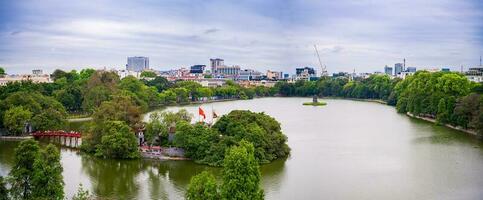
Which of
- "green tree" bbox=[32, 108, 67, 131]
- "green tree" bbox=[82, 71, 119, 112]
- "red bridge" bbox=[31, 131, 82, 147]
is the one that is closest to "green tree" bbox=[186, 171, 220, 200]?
"red bridge" bbox=[31, 131, 82, 147]

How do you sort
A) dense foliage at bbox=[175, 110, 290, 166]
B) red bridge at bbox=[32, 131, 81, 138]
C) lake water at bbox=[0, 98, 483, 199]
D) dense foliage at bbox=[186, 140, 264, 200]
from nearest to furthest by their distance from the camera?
dense foliage at bbox=[186, 140, 264, 200]
lake water at bbox=[0, 98, 483, 199]
dense foliage at bbox=[175, 110, 290, 166]
red bridge at bbox=[32, 131, 81, 138]

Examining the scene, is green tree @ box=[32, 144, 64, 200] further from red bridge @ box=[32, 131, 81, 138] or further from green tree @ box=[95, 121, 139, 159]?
red bridge @ box=[32, 131, 81, 138]

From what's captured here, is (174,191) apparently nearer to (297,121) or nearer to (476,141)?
(476,141)

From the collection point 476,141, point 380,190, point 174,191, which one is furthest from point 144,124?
point 476,141

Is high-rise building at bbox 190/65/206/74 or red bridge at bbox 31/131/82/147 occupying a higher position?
high-rise building at bbox 190/65/206/74

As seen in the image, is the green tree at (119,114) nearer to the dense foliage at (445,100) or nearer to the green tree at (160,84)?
the dense foliage at (445,100)

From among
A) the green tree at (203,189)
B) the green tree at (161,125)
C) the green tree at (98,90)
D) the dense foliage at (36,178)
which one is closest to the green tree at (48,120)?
the green tree at (161,125)

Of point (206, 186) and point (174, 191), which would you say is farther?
point (174, 191)

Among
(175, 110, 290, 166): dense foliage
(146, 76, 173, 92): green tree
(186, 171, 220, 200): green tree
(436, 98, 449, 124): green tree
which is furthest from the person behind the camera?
(146, 76, 173, 92): green tree
